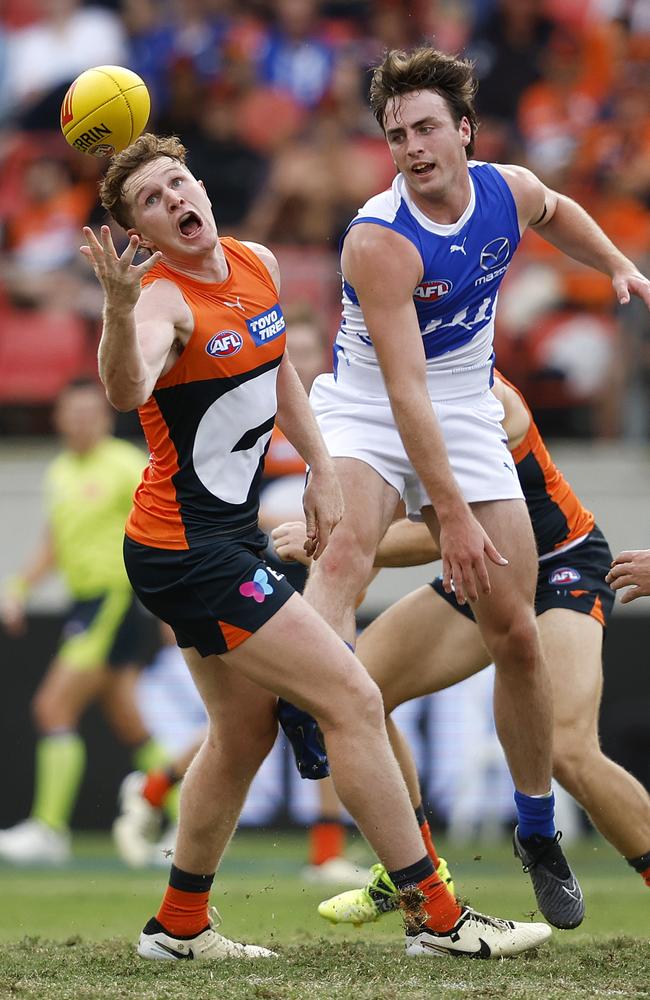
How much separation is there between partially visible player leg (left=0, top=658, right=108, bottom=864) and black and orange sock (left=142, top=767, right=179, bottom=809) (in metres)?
1.66

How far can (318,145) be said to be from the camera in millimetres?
13422

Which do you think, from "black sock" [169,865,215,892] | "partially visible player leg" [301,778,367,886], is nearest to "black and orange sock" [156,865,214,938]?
"black sock" [169,865,215,892]

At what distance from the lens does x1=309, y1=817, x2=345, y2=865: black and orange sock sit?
894 cm

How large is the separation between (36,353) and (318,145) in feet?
10.8

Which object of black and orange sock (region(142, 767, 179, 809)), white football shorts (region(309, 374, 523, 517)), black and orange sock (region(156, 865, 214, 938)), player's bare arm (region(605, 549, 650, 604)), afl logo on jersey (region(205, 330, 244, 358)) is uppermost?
afl logo on jersey (region(205, 330, 244, 358))

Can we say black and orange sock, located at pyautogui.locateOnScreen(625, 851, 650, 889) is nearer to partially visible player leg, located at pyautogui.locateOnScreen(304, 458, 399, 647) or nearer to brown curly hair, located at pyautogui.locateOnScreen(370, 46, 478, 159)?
partially visible player leg, located at pyautogui.locateOnScreen(304, 458, 399, 647)

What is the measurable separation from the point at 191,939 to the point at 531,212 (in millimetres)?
2996

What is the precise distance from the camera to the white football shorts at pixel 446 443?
18.8ft

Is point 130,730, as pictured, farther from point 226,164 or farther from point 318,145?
point 318,145

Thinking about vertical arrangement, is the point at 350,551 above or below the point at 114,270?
below

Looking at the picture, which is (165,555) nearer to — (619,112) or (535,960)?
(535,960)

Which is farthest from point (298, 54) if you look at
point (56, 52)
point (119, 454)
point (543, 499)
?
point (543, 499)

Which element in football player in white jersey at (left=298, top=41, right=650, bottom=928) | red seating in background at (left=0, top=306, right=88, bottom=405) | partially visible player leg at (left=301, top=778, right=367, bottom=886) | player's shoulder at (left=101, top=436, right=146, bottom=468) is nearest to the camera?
football player in white jersey at (left=298, top=41, right=650, bottom=928)

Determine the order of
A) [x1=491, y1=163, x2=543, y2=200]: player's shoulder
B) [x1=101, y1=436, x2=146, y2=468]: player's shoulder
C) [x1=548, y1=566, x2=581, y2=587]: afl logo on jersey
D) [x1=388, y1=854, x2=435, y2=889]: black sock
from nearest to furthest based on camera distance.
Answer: [x1=388, y1=854, x2=435, y2=889]: black sock → [x1=491, y1=163, x2=543, y2=200]: player's shoulder → [x1=548, y1=566, x2=581, y2=587]: afl logo on jersey → [x1=101, y1=436, x2=146, y2=468]: player's shoulder
